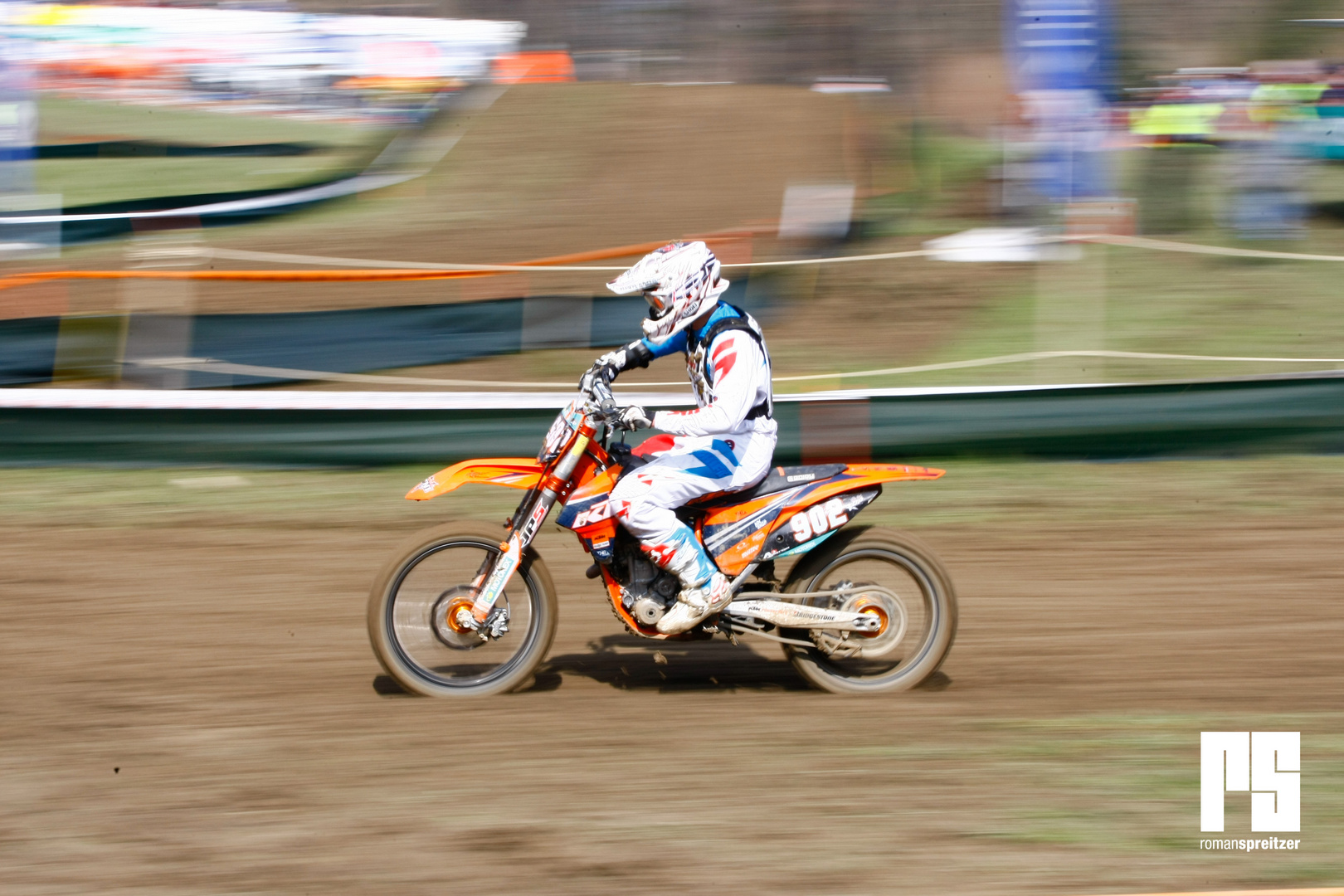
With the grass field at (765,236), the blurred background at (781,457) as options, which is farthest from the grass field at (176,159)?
the blurred background at (781,457)

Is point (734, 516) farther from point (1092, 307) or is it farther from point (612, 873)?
point (1092, 307)

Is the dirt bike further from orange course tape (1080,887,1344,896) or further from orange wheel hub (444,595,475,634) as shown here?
orange course tape (1080,887,1344,896)

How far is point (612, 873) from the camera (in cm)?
390

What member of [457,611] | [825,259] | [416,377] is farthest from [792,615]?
[825,259]

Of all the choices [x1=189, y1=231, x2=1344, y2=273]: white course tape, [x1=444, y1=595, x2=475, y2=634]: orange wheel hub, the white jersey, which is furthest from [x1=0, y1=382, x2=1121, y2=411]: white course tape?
[x1=444, y1=595, x2=475, y2=634]: orange wheel hub

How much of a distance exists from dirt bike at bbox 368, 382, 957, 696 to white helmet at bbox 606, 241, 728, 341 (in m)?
0.42

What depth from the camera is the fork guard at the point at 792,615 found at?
18.0ft

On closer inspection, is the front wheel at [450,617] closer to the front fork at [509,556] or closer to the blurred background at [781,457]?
the front fork at [509,556]

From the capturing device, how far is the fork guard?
5.49 metres

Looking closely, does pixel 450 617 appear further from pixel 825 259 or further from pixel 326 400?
pixel 825 259

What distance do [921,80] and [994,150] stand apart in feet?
26.9

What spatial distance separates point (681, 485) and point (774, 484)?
0.45 meters

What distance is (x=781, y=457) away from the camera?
865cm

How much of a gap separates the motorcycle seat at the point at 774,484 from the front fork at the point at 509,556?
55cm
